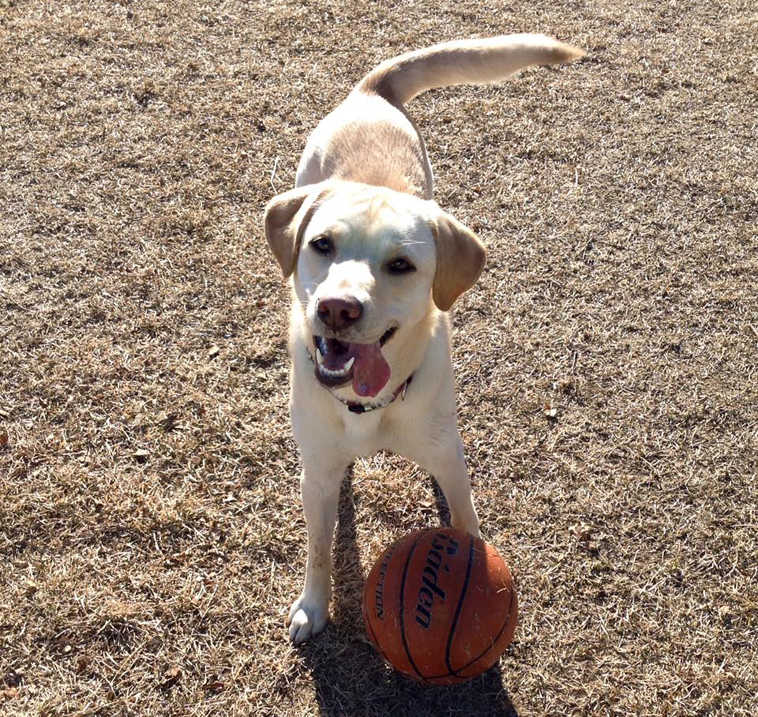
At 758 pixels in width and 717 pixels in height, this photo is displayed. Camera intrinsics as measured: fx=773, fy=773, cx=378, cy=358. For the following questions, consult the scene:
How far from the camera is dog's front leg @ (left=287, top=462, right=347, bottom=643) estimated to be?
115 inches

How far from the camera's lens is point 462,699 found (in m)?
2.96

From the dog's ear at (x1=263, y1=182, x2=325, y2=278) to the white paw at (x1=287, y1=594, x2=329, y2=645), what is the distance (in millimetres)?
1350

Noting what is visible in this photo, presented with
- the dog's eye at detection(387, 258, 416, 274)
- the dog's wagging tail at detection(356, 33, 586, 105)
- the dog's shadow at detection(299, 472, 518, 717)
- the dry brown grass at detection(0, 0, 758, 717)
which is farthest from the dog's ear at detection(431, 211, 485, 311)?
the dog's wagging tail at detection(356, 33, 586, 105)

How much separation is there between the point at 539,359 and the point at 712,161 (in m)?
2.24

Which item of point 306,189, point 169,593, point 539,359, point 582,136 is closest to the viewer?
point 306,189

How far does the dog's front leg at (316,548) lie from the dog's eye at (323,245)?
2.63 ft

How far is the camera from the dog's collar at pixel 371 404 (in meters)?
2.67

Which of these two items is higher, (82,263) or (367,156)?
(367,156)

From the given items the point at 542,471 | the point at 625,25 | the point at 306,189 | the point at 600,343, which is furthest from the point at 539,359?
the point at 625,25

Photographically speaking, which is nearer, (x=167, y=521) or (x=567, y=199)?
(x=167, y=521)

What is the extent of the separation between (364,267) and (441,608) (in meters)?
1.16

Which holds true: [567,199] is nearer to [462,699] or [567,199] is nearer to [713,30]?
[713,30]

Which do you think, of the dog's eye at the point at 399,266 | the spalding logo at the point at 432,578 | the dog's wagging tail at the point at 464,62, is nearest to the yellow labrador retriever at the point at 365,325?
the dog's eye at the point at 399,266

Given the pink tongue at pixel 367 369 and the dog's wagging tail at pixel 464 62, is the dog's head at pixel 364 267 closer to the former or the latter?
the pink tongue at pixel 367 369
